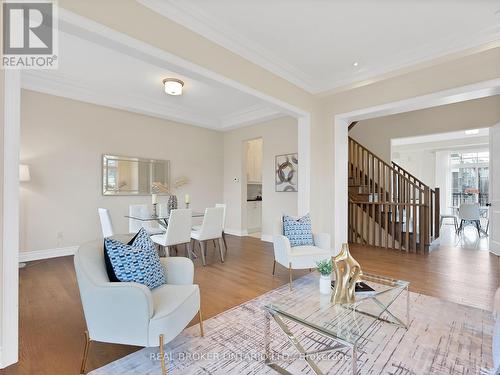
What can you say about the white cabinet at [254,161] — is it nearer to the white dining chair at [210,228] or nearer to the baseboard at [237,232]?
the baseboard at [237,232]

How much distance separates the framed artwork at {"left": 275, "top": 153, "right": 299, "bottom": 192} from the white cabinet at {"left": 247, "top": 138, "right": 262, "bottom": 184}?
173 cm

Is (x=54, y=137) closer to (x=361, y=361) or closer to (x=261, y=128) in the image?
(x=261, y=128)

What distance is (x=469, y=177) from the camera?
9281 mm

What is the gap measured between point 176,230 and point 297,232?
173 centimetres

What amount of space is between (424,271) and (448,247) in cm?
208

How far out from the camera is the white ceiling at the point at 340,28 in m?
2.60

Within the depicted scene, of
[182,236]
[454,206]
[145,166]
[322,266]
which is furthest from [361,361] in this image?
[454,206]

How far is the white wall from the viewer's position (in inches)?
220

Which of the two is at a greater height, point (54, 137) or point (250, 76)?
point (250, 76)

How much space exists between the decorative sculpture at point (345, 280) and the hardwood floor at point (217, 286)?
3.71 ft

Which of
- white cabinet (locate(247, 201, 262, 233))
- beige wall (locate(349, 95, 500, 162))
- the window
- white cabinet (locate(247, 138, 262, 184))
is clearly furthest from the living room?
the window

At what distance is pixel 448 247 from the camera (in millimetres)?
5102

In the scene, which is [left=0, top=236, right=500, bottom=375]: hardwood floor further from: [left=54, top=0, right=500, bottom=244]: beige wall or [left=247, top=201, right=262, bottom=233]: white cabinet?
[left=247, top=201, right=262, bottom=233]: white cabinet

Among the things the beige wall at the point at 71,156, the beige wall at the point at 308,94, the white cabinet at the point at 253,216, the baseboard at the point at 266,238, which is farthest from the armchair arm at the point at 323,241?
the beige wall at the point at 71,156
